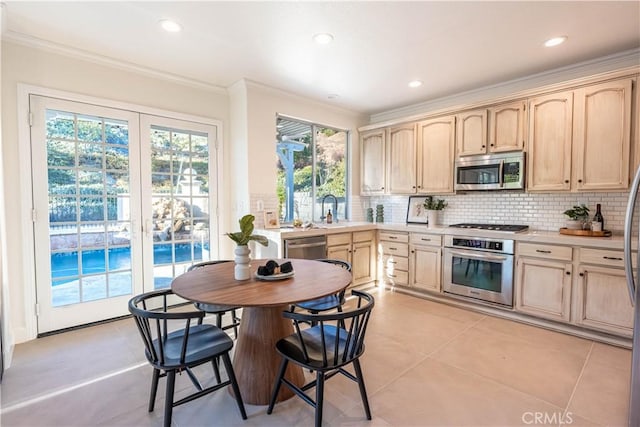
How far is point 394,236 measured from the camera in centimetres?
441

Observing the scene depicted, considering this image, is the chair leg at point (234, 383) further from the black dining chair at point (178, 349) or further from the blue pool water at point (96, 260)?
the blue pool water at point (96, 260)

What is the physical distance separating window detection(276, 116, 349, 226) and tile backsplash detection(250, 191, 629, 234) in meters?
0.60

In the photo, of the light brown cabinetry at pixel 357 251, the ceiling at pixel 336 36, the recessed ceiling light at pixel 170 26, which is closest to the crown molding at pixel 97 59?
the ceiling at pixel 336 36

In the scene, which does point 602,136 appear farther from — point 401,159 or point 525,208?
point 401,159

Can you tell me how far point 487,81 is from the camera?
3.87m

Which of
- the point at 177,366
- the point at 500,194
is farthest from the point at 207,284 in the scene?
the point at 500,194

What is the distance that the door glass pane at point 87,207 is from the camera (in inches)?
120

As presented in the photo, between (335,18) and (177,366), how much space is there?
2.66 meters

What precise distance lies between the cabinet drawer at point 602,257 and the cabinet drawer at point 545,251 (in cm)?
10

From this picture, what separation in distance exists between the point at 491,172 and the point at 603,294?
161 centimetres

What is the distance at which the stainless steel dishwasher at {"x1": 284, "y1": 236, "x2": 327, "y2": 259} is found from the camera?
12.0ft

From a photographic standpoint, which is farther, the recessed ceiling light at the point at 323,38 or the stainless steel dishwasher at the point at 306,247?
the stainless steel dishwasher at the point at 306,247

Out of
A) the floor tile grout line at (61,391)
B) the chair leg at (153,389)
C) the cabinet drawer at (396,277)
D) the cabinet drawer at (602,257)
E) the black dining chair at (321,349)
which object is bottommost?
the floor tile grout line at (61,391)

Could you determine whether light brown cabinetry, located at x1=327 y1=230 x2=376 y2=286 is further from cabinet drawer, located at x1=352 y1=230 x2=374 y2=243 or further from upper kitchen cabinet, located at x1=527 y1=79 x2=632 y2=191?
upper kitchen cabinet, located at x1=527 y1=79 x2=632 y2=191
